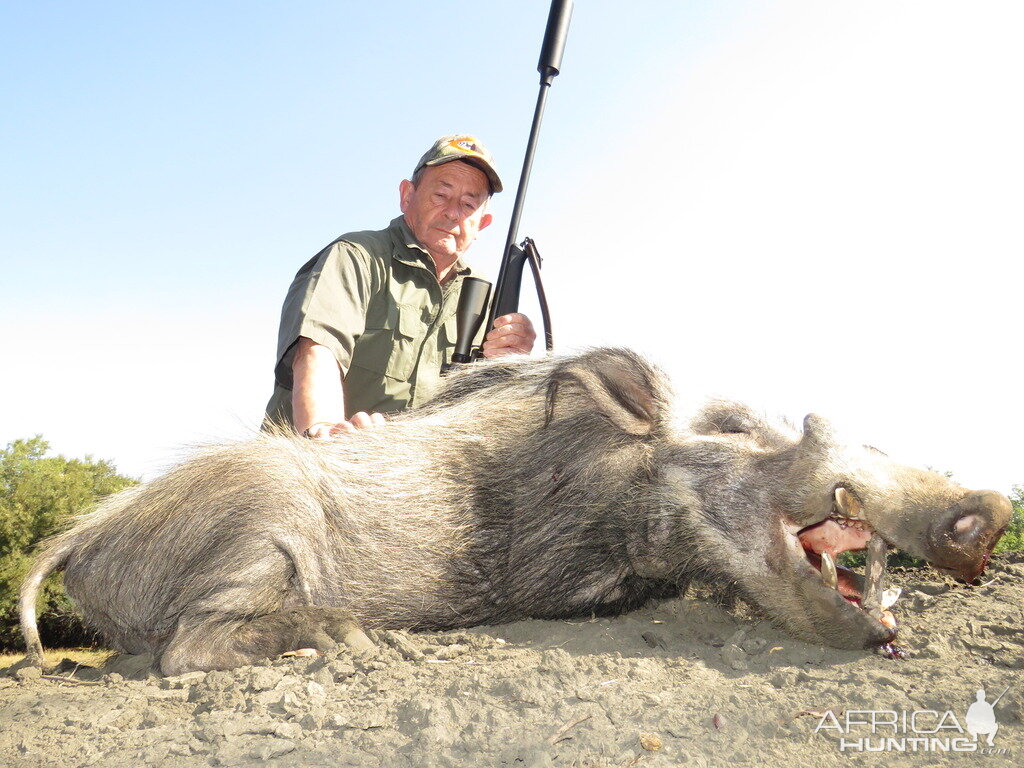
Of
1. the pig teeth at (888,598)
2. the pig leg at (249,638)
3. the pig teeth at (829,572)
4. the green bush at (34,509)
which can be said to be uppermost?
the pig teeth at (829,572)

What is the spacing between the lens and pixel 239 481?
10.4ft

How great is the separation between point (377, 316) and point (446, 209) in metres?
1.05

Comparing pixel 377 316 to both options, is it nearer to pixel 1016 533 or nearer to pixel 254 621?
pixel 254 621

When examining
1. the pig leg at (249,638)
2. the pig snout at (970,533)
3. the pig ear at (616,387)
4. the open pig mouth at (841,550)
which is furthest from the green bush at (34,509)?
the pig snout at (970,533)

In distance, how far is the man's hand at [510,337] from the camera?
16.8 feet

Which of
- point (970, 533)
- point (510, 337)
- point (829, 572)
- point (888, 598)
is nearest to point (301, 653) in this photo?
point (829, 572)

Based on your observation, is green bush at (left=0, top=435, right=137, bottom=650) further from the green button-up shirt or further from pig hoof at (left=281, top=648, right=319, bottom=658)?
pig hoof at (left=281, top=648, right=319, bottom=658)

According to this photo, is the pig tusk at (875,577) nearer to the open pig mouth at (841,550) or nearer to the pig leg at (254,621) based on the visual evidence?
the open pig mouth at (841,550)

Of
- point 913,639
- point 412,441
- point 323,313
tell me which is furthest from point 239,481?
point 913,639

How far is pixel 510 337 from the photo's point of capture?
202 inches

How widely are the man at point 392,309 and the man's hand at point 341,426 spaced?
2.0 inches

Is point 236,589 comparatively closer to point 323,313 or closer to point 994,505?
point 323,313

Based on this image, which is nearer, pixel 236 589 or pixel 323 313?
pixel 236 589

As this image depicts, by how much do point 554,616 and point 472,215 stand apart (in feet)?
11.6
